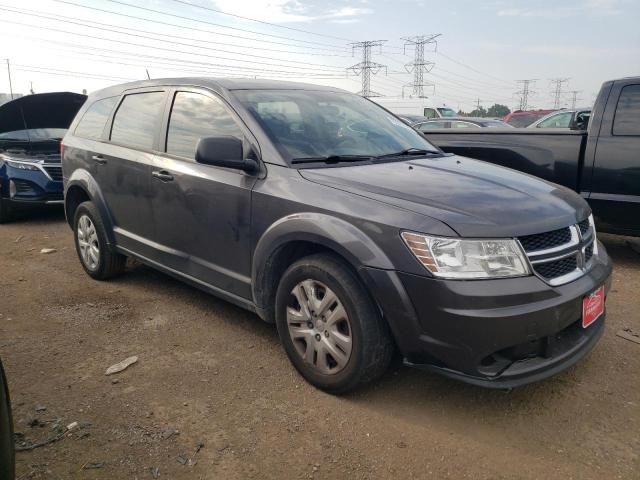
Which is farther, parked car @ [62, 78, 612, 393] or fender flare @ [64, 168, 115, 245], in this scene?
fender flare @ [64, 168, 115, 245]

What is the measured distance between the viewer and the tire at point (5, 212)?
739 cm

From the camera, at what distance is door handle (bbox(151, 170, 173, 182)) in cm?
370

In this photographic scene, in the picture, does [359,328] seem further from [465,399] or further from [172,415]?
[172,415]

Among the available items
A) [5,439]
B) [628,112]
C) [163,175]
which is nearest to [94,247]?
[163,175]

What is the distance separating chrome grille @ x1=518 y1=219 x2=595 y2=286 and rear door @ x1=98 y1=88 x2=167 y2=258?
2.73 meters

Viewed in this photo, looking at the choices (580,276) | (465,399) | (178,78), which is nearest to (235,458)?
(465,399)

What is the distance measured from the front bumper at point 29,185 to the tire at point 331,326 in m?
5.74

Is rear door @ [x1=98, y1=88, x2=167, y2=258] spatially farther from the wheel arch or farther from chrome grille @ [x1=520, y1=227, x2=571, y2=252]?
chrome grille @ [x1=520, y1=227, x2=571, y2=252]

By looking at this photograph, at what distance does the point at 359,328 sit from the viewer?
2.61 meters

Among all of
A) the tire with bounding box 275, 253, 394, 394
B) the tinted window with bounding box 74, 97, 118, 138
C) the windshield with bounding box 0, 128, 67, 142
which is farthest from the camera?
the windshield with bounding box 0, 128, 67, 142

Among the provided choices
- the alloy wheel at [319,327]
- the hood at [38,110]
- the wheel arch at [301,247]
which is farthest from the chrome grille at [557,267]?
the hood at [38,110]

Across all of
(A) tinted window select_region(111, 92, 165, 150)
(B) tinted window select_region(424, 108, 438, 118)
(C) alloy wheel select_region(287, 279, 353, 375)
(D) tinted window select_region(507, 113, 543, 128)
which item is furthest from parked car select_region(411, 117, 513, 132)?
(B) tinted window select_region(424, 108, 438, 118)

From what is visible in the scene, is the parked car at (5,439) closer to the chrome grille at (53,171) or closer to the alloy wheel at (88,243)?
the alloy wheel at (88,243)

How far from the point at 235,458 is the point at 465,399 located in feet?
4.22
